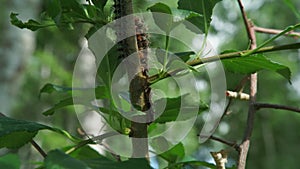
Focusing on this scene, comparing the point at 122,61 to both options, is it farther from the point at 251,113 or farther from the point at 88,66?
the point at 88,66

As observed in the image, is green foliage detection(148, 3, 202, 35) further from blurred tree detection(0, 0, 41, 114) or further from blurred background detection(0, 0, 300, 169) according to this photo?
blurred background detection(0, 0, 300, 169)

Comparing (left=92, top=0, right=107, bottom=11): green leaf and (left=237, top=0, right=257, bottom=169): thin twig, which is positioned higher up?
(left=92, top=0, right=107, bottom=11): green leaf

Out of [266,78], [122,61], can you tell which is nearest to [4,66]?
[122,61]

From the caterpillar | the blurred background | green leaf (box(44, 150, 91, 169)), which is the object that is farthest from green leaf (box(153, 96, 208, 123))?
the blurred background

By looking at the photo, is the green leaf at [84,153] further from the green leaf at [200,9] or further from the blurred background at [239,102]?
the blurred background at [239,102]

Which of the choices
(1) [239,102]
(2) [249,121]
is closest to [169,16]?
(2) [249,121]

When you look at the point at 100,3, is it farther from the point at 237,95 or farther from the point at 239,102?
the point at 239,102
